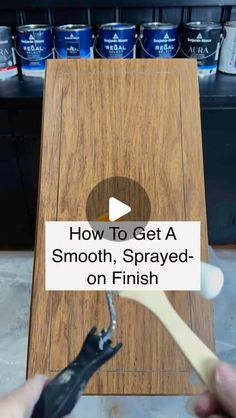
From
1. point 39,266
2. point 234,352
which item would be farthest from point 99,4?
point 234,352

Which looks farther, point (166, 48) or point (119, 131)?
point (166, 48)

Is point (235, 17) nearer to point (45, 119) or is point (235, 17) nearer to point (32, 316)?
point (45, 119)

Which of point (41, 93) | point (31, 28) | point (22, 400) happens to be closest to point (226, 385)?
point (22, 400)

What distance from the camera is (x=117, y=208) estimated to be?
2.07ft

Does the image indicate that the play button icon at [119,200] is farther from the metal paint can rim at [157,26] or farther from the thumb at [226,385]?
the metal paint can rim at [157,26]

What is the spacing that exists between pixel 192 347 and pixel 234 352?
2.20 ft

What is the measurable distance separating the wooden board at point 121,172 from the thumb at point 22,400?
0.17 metres

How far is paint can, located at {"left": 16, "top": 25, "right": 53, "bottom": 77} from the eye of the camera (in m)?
0.90

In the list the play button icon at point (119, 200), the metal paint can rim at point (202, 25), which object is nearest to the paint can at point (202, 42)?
the metal paint can rim at point (202, 25)

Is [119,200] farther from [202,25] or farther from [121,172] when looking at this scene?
[202,25]

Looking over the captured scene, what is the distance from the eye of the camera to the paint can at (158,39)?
2.90 ft

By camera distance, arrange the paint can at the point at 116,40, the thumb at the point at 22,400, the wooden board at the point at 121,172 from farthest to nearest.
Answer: the paint can at the point at 116,40
the wooden board at the point at 121,172
the thumb at the point at 22,400

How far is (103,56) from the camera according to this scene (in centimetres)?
92

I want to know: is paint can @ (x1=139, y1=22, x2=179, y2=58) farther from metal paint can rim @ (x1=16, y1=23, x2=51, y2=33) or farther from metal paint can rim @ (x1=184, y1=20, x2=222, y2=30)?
metal paint can rim @ (x1=16, y1=23, x2=51, y2=33)
